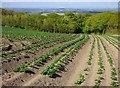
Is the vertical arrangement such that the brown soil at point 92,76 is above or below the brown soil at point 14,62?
below

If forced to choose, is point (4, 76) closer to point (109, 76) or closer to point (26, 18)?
point (109, 76)

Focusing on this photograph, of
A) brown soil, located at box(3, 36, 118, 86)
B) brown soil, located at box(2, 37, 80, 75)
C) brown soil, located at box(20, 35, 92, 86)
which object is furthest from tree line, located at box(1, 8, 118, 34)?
brown soil, located at box(20, 35, 92, 86)

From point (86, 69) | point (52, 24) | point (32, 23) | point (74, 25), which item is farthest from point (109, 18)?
point (86, 69)

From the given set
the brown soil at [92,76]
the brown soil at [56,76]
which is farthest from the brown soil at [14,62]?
the brown soil at [92,76]

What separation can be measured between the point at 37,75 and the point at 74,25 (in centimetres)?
7671

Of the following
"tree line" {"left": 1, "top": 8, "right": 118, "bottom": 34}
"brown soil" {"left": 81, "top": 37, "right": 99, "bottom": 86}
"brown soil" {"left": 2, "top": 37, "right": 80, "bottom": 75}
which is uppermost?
"brown soil" {"left": 2, "top": 37, "right": 80, "bottom": 75}

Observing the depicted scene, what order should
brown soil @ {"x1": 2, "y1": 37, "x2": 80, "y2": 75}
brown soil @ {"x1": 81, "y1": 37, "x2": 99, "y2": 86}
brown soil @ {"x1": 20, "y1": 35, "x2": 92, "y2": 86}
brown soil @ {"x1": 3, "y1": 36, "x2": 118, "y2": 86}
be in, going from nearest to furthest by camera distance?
brown soil @ {"x1": 3, "y1": 36, "x2": 118, "y2": 86} < brown soil @ {"x1": 20, "y1": 35, "x2": 92, "y2": 86} < brown soil @ {"x1": 81, "y1": 37, "x2": 99, "y2": 86} < brown soil @ {"x1": 2, "y1": 37, "x2": 80, "y2": 75}

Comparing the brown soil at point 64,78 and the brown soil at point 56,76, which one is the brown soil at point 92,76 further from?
the brown soil at point 64,78

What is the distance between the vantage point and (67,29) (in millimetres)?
88625

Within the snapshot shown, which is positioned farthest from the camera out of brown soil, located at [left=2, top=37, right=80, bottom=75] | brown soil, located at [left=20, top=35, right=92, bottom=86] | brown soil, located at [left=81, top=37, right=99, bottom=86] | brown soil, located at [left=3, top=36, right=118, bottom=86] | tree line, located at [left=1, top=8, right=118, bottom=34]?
tree line, located at [left=1, top=8, right=118, bottom=34]

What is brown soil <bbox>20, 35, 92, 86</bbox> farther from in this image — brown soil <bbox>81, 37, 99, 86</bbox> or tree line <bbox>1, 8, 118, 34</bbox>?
tree line <bbox>1, 8, 118, 34</bbox>

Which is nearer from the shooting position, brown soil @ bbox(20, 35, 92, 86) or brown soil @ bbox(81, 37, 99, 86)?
brown soil @ bbox(20, 35, 92, 86)

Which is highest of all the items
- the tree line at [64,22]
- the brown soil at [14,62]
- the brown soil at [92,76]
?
the brown soil at [14,62]

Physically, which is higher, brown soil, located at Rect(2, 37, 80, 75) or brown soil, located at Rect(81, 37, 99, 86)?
brown soil, located at Rect(2, 37, 80, 75)
